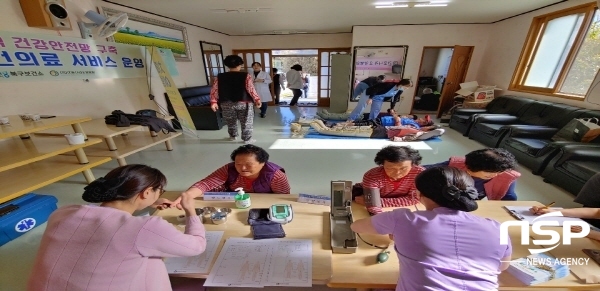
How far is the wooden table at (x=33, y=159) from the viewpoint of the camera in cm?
179

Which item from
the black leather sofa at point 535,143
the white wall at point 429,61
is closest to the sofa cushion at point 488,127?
the black leather sofa at point 535,143

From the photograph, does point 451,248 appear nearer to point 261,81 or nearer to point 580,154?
point 580,154

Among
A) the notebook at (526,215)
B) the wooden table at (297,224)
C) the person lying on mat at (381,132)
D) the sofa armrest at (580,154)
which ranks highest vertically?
the notebook at (526,215)

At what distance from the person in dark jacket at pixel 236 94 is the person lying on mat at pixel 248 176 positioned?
2.15m

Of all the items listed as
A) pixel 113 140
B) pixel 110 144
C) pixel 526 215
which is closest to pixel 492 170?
pixel 526 215

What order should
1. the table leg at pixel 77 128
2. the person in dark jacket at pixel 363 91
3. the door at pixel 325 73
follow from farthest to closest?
the door at pixel 325 73
the person in dark jacket at pixel 363 91
the table leg at pixel 77 128

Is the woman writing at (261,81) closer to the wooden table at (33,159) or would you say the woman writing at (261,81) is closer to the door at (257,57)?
the door at (257,57)

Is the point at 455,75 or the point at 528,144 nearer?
the point at 528,144

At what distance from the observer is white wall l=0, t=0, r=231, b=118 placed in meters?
2.45

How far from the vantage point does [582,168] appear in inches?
82.9

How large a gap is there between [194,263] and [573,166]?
10.9ft

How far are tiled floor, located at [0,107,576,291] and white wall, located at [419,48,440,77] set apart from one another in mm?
3580

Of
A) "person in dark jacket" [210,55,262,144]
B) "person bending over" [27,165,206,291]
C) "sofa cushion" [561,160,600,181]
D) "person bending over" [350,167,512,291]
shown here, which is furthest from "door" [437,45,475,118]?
"person bending over" [27,165,206,291]

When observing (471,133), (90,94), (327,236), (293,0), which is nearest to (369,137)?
(471,133)
